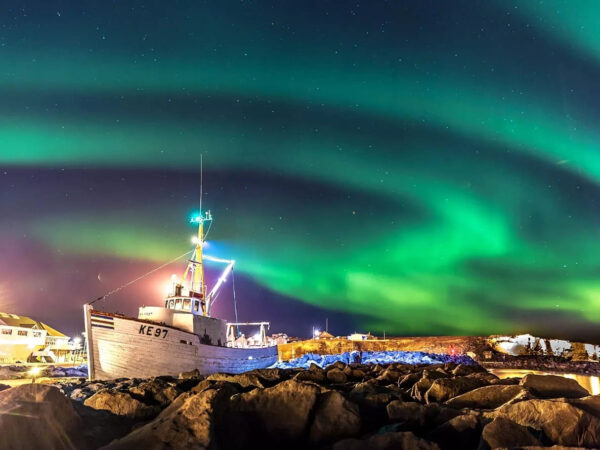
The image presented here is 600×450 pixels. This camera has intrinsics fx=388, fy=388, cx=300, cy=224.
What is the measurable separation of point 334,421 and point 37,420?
11.7ft

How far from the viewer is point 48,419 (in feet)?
15.2

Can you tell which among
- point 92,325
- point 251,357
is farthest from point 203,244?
point 92,325

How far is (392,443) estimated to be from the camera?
3.86 m

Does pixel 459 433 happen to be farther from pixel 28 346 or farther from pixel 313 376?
pixel 28 346

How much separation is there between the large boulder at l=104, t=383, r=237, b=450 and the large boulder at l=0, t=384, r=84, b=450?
82cm

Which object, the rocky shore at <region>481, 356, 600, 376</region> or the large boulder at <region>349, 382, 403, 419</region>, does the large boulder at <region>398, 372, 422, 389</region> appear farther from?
the rocky shore at <region>481, 356, 600, 376</region>

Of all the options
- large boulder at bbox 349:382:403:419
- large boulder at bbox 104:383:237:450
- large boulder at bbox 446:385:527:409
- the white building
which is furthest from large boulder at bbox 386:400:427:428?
the white building

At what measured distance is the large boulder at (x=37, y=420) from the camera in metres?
4.27

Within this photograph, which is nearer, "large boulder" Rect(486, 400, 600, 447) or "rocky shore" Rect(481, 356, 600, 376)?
"large boulder" Rect(486, 400, 600, 447)

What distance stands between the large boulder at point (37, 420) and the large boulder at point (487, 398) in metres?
6.37

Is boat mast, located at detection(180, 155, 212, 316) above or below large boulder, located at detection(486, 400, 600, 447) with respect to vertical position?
above

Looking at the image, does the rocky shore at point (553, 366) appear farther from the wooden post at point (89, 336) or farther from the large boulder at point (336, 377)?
the wooden post at point (89, 336)

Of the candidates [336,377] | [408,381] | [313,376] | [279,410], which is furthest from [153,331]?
[279,410]

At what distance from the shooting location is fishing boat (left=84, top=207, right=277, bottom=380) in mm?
24688
